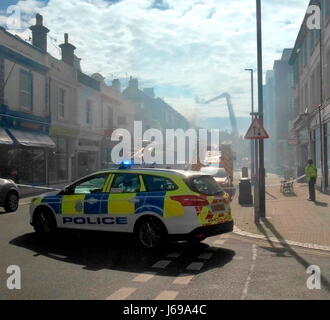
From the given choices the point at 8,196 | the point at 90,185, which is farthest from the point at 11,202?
the point at 90,185

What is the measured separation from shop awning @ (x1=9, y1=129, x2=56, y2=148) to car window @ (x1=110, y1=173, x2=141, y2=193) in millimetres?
14634

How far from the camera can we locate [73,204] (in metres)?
9.10

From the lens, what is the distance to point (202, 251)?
8.34 metres

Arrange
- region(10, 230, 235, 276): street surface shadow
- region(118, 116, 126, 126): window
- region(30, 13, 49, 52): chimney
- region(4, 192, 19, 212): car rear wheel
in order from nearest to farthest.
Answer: region(10, 230, 235, 276): street surface shadow
region(4, 192, 19, 212): car rear wheel
region(30, 13, 49, 52): chimney
region(118, 116, 126, 126): window

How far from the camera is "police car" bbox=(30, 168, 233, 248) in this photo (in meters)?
7.91

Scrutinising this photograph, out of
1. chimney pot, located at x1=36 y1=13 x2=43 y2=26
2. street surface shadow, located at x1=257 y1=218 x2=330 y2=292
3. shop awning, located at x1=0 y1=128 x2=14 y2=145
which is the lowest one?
street surface shadow, located at x1=257 y1=218 x2=330 y2=292

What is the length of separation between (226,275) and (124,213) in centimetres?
268

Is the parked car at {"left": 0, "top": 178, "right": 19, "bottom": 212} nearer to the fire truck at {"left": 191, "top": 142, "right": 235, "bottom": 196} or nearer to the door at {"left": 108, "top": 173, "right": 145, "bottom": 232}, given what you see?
the door at {"left": 108, "top": 173, "right": 145, "bottom": 232}

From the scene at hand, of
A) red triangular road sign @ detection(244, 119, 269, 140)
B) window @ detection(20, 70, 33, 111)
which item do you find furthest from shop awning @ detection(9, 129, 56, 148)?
red triangular road sign @ detection(244, 119, 269, 140)

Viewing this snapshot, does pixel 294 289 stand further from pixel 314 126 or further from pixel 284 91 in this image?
pixel 284 91

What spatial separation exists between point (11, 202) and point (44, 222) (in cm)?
477

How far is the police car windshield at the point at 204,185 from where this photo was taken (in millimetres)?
8195

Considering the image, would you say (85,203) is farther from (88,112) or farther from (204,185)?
(88,112)

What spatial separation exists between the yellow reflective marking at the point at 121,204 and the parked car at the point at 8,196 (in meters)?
6.16
